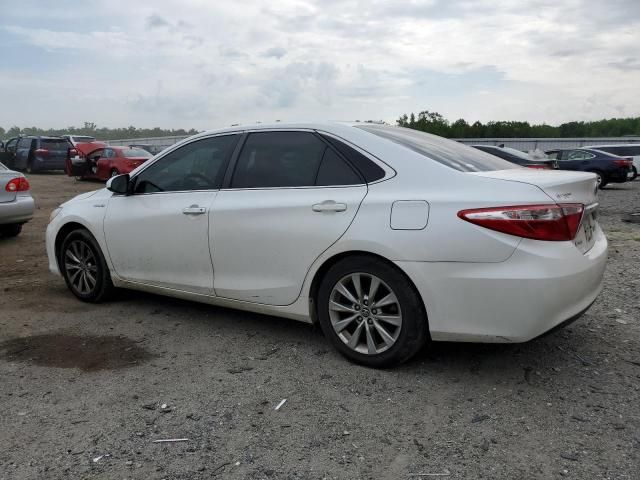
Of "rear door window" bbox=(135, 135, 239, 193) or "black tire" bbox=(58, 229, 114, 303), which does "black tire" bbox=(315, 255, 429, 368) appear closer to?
"rear door window" bbox=(135, 135, 239, 193)

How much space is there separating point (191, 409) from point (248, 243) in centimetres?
129

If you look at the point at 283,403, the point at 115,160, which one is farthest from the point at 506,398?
the point at 115,160

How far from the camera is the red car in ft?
66.2

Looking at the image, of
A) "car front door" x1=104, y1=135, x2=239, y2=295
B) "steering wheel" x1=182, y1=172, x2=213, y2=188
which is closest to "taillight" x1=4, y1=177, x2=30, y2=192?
"car front door" x1=104, y1=135, x2=239, y2=295

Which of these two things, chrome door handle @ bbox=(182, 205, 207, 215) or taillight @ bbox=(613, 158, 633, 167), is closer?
chrome door handle @ bbox=(182, 205, 207, 215)

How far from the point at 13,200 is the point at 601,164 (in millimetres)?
18673

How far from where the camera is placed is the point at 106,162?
2080 centimetres

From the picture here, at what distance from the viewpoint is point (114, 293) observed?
5.50m

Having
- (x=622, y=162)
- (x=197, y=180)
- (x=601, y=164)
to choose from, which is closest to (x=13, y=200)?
(x=197, y=180)

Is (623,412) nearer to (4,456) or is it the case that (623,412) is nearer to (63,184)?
(4,456)

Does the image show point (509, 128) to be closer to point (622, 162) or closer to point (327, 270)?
point (622, 162)

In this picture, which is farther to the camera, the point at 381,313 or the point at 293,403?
the point at 381,313

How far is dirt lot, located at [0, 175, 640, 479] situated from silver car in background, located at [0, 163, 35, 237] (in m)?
4.13

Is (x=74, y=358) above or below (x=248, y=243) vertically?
Result: below
